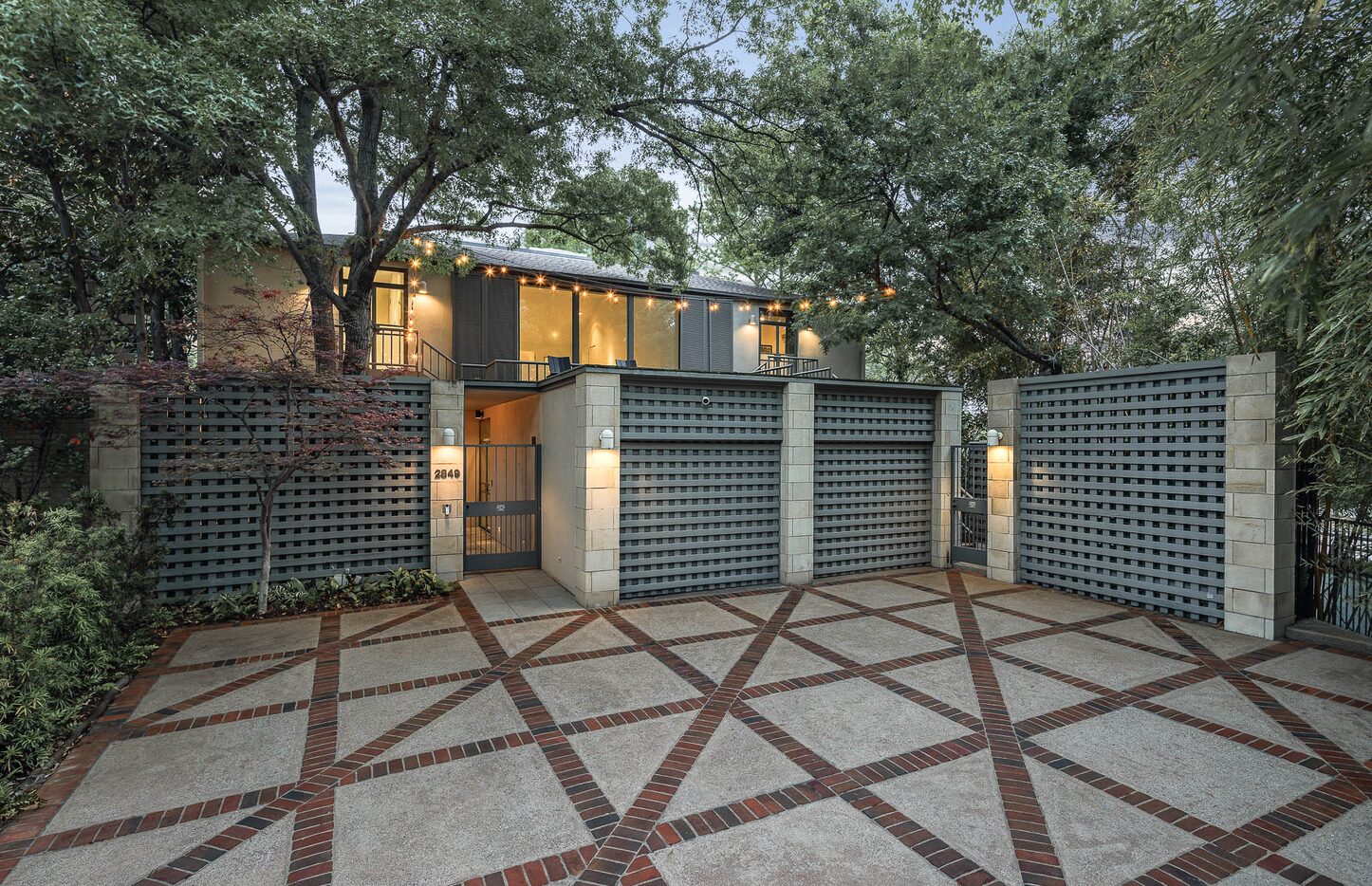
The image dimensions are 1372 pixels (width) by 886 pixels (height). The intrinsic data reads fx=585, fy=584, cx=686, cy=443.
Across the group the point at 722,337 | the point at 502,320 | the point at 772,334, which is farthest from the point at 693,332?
the point at 502,320

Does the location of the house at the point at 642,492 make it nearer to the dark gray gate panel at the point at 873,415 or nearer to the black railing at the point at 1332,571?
the dark gray gate panel at the point at 873,415

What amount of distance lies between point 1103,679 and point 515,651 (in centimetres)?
504

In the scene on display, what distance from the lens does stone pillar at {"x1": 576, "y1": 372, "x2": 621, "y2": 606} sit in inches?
273

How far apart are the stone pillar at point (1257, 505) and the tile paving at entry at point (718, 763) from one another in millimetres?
436

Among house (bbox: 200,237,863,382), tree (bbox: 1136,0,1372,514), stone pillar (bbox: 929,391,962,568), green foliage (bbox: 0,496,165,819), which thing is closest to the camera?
tree (bbox: 1136,0,1372,514)

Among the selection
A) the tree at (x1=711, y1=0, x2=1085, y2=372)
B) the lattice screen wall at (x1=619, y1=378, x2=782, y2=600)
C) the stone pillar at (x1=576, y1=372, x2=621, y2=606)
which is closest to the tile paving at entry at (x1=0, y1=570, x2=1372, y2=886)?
the stone pillar at (x1=576, y1=372, x2=621, y2=606)

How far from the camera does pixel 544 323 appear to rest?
13.0 m

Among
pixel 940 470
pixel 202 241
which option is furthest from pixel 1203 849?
pixel 202 241

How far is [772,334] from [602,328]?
14.9 ft

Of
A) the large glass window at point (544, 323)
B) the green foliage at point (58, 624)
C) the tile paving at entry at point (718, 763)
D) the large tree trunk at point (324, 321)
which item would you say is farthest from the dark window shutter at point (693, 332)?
the green foliage at point (58, 624)

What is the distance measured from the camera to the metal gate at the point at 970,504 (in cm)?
887

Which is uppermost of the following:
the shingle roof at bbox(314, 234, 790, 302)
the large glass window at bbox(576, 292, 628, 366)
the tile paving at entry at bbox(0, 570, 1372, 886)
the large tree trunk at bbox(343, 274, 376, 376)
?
the shingle roof at bbox(314, 234, 790, 302)

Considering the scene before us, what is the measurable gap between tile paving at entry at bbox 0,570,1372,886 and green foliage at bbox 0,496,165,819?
26cm

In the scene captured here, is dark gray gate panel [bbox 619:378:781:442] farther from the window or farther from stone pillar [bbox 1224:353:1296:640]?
the window
